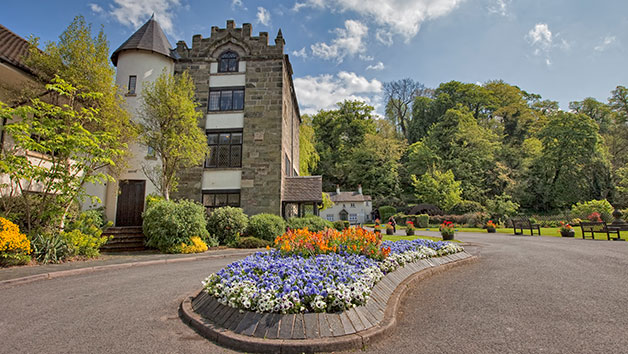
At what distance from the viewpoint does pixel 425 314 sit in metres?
5.16

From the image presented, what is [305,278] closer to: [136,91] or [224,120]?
[224,120]

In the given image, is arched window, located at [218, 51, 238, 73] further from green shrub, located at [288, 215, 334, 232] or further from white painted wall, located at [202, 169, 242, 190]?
green shrub, located at [288, 215, 334, 232]

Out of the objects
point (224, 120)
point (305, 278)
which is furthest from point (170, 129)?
point (305, 278)

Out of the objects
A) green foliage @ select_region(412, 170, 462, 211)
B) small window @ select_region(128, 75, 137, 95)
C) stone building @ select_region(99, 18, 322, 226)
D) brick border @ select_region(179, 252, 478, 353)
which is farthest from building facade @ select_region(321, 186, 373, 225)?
brick border @ select_region(179, 252, 478, 353)

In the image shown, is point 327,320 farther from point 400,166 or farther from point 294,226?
point 400,166

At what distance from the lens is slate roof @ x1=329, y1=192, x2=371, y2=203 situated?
56125 mm

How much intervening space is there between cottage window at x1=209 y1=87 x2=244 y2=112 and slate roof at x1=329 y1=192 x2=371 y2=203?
130 ft

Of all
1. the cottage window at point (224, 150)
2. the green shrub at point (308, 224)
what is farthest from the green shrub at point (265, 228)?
the cottage window at point (224, 150)

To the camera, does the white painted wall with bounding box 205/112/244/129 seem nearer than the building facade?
Yes

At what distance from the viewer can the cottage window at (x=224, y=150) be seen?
1845 cm

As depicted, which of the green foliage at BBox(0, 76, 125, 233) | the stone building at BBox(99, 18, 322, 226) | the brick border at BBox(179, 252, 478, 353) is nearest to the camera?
the brick border at BBox(179, 252, 478, 353)

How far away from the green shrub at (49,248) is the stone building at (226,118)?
6.96m

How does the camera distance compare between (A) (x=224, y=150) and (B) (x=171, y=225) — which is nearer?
(B) (x=171, y=225)

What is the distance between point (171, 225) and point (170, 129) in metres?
5.53
